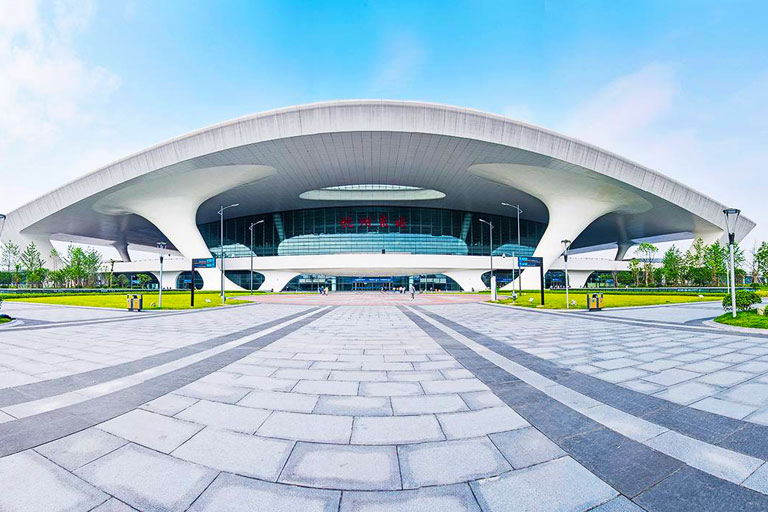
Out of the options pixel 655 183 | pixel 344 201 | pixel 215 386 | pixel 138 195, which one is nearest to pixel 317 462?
pixel 215 386

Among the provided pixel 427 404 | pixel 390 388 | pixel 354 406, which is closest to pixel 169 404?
pixel 354 406

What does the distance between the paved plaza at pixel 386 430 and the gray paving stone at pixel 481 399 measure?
0.12 ft

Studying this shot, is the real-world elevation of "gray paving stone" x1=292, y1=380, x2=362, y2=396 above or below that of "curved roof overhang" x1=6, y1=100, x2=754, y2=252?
below

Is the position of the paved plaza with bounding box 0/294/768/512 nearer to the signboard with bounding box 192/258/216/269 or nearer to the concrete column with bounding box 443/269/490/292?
the signboard with bounding box 192/258/216/269

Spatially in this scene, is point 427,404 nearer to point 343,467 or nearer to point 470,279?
point 343,467

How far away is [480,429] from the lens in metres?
3.58

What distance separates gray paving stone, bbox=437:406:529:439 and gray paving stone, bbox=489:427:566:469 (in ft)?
0.45

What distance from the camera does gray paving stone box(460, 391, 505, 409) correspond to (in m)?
4.32

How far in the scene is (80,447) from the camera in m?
3.21

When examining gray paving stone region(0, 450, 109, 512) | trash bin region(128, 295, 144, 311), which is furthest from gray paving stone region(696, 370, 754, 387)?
trash bin region(128, 295, 144, 311)

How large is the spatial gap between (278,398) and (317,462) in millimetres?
1903

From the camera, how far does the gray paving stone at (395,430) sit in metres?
3.36

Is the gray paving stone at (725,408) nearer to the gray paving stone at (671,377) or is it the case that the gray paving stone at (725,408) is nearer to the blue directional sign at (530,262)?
the gray paving stone at (671,377)

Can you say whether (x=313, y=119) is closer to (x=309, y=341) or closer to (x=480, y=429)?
(x=309, y=341)
